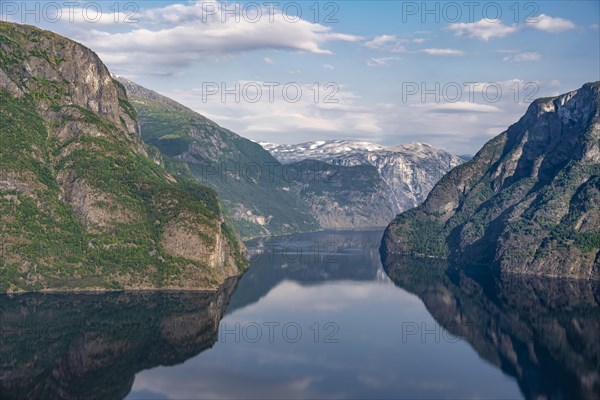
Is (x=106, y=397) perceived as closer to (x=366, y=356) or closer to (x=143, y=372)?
(x=143, y=372)

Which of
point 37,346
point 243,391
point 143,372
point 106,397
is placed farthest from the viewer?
point 37,346

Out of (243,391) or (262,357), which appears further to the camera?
(262,357)

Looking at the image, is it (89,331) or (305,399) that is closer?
(305,399)

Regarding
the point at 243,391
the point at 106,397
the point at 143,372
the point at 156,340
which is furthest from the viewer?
the point at 156,340

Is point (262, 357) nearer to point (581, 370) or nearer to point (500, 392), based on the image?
point (500, 392)

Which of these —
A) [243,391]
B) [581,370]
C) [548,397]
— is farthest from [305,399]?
[581,370]

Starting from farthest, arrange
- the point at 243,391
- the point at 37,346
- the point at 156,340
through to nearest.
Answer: the point at 156,340 → the point at 37,346 → the point at 243,391

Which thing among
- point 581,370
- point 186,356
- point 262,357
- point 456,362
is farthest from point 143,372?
point 581,370

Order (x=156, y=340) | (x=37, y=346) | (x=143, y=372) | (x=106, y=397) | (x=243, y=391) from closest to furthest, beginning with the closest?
(x=106, y=397) < (x=243, y=391) < (x=143, y=372) < (x=37, y=346) < (x=156, y=340)
